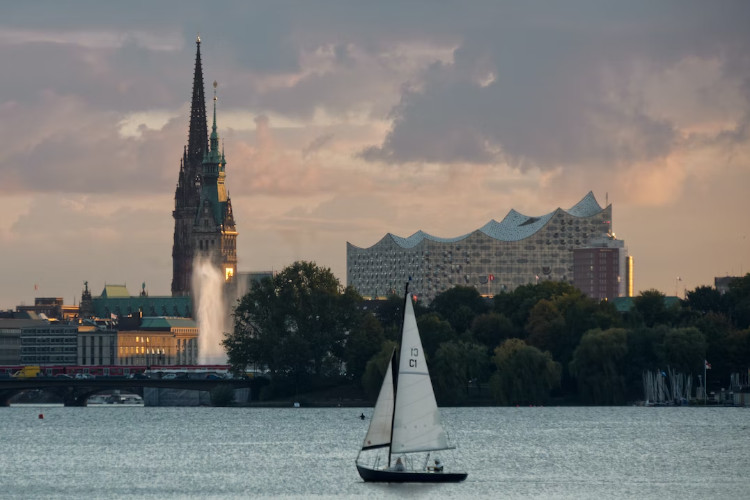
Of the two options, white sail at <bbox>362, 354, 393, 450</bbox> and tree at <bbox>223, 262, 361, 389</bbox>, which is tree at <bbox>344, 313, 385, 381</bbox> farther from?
white sail at <bbox>362, 354, 393, 450</bbox>

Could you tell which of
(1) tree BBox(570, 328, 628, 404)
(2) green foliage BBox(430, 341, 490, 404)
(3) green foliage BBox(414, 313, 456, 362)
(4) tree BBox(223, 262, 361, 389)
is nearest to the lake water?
(1) tree BBox(570, 328, 628, 404)

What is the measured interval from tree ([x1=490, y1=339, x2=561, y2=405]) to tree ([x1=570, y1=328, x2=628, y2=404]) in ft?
7.13

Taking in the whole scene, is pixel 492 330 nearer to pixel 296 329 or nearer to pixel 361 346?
pixel 361 346

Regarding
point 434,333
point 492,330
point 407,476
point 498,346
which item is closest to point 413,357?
point 407,476

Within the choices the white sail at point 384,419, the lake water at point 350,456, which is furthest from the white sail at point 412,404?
the lake water at point 350,456

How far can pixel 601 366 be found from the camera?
544 ft

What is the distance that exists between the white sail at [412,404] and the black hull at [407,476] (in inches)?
69.5

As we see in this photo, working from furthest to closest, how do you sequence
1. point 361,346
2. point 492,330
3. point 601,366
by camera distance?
point 492,330 → point 361,346 → point 601,366

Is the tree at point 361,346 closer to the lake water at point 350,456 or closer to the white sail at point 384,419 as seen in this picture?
the lake water at point 350,456

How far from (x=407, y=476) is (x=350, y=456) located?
91.8 ft

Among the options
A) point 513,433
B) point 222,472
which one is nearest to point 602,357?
point 513,433

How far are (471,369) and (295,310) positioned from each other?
2448cm

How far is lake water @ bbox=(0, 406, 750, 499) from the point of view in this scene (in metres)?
91.3

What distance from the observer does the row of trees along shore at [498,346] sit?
167m
